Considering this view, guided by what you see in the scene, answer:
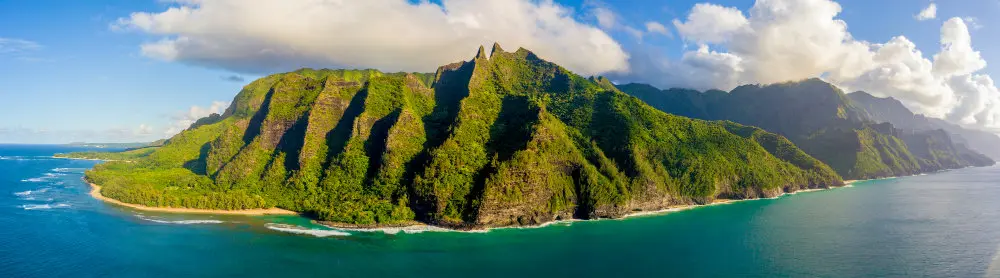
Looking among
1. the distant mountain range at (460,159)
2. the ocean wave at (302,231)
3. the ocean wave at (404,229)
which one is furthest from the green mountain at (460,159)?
the ocean wave at (302,231)

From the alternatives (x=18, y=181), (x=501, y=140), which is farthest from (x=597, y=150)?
(x=18, y=181)

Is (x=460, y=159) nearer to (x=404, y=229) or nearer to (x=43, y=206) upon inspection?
(x=404, y=229)

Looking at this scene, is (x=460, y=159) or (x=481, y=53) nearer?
(x=460, y=159)

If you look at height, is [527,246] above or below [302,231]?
below

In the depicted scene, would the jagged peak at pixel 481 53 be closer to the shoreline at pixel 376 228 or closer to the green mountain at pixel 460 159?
the green mountain at pixel 460 159

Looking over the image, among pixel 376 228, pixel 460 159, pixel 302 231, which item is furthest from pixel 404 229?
pixel 460 159

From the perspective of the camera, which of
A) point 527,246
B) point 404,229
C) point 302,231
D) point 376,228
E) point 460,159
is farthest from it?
point 460,159

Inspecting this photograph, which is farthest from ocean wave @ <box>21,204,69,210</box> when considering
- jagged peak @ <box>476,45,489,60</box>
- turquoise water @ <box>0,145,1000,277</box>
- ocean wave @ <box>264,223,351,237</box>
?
jagged peak @ <box>476,45,489,60</box>
